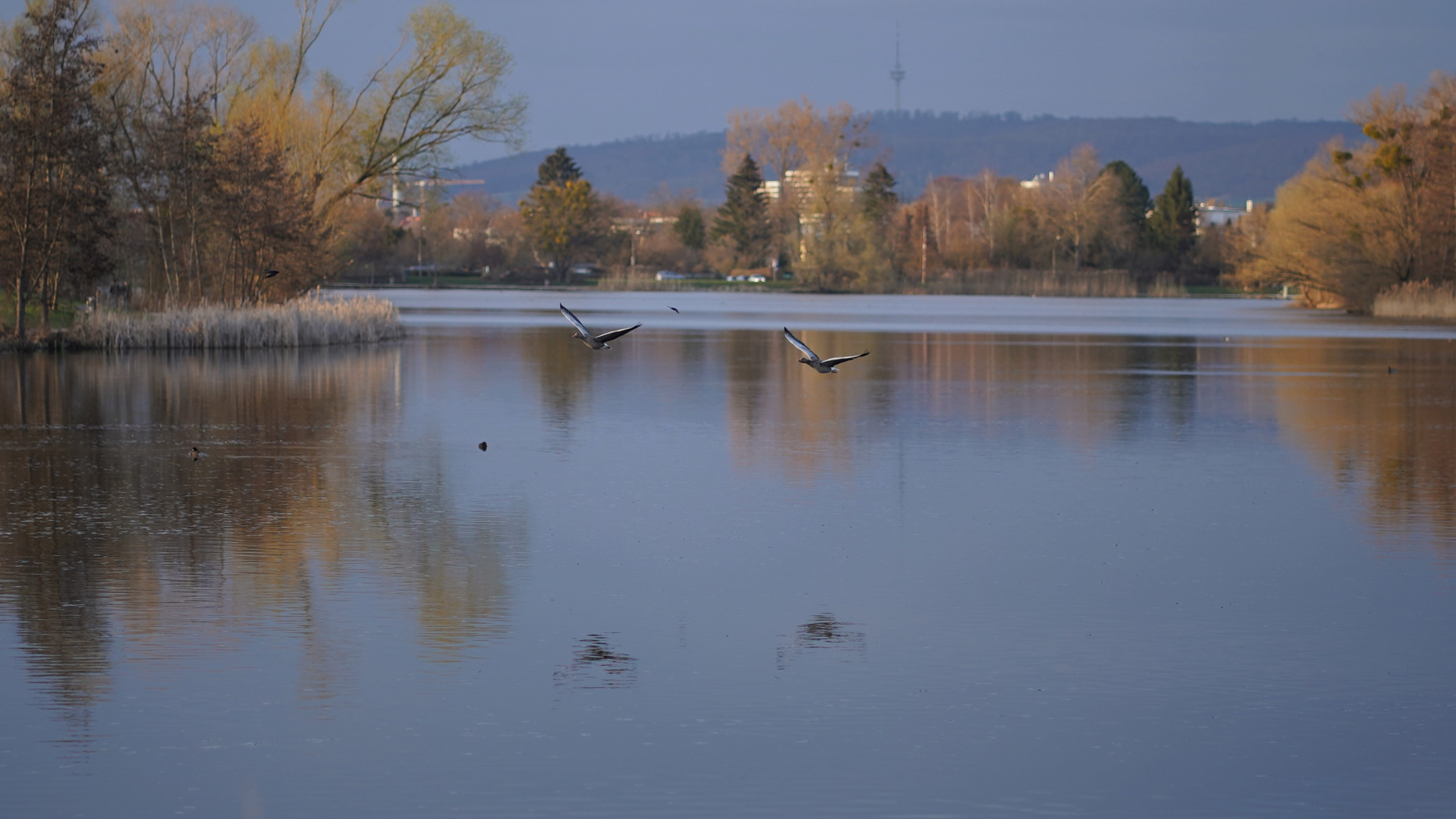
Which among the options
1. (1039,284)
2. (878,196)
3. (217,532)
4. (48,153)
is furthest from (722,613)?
(878,196)

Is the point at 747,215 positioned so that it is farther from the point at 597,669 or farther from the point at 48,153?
the point at 597,669

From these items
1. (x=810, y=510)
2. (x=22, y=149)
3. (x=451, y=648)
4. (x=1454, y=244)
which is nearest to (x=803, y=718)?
(x=451, y=648)

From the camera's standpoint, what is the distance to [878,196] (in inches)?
4213

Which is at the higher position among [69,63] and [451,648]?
[69,63]

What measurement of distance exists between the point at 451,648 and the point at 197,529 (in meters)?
4.00

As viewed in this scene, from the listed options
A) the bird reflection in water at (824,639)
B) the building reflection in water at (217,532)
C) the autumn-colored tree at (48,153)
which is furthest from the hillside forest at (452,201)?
the bird reflection in water at (824,639)

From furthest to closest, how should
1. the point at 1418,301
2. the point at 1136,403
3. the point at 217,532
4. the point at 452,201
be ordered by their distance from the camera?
the point at 452,201 < the point at 1418,301 < the point at 1136,403 < the point at 217,532

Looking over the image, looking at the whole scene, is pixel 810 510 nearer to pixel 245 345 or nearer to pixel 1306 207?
pixel 245 345

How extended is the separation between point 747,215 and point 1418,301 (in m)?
55.1

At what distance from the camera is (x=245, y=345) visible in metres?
32.0

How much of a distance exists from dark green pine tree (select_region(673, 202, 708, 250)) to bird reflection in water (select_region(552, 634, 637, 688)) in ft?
359

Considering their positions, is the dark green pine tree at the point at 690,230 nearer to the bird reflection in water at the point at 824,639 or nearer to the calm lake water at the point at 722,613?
the calm lake water at the point at 722,613

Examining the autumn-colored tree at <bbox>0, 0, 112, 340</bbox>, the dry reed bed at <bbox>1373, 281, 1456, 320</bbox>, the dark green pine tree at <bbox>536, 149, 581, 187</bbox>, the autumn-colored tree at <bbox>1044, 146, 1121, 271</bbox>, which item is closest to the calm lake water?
the autumn-colored tree at <bbox>0, 0, 112, 340</bbox>

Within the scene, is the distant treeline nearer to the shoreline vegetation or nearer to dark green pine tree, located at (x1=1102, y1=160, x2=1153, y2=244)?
the shoreline vegetation
